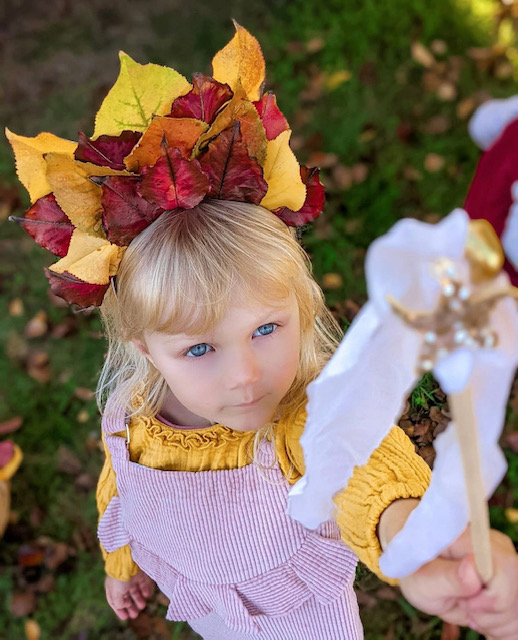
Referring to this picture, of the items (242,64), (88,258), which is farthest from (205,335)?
(242,64)

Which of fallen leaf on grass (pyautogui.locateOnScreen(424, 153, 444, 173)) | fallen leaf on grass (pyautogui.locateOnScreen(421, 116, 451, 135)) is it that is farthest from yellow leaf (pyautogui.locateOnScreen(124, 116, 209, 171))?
fallen leaf on grass (pyautogui.locateOnScreen(421, 116, 451, 135))

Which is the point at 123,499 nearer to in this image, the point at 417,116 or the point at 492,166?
the point at 492,166

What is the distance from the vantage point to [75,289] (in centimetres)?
115

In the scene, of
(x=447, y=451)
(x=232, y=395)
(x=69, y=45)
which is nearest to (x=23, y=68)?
(x=69, y=45)

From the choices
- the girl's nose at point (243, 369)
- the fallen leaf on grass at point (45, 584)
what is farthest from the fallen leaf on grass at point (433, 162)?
the fallen leaf on grass at point (45, 584)

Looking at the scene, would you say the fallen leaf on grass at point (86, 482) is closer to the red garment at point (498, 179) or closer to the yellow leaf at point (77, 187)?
the yellow leaf at point (77, 187)

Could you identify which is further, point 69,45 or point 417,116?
point 69,45

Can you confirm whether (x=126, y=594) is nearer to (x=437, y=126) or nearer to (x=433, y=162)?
(x=433, y=162)

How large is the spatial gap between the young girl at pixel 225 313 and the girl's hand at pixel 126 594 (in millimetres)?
428

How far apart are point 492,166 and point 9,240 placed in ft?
7.31

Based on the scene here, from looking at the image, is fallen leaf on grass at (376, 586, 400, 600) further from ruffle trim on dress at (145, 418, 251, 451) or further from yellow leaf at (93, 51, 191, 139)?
yellow leaf at (93, 51, 191, 139)

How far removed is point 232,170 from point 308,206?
169mm

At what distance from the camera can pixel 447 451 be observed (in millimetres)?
683

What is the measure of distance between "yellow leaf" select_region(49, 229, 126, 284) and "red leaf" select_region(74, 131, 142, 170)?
0.12 metres
